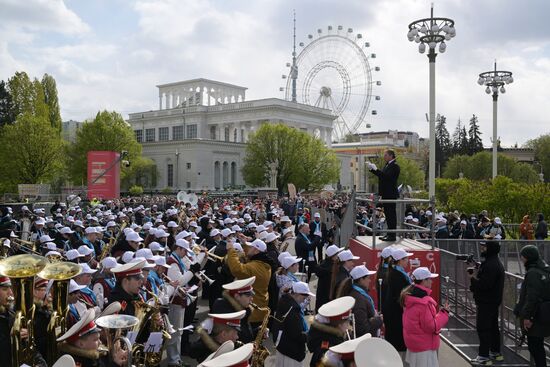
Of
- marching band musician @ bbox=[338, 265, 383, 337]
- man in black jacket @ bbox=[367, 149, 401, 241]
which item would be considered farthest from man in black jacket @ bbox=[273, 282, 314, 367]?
man in black jacket @ bbox=[367, 149, 401, 241]

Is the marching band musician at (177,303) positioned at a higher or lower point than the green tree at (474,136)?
lower

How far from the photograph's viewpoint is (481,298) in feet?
27.9

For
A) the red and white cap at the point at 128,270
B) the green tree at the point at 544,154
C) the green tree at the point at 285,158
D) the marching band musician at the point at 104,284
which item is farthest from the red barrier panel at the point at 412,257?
the green tree at the point at 544,154

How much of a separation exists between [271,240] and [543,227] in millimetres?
13495

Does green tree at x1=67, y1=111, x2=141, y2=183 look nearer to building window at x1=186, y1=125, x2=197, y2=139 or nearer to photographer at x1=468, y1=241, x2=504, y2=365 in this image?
building window at x1=186, y1=125, x2=197, y2=139

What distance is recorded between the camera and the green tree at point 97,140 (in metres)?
66.6

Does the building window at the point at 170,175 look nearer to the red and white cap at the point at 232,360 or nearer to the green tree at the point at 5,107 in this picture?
the green tree at the point at 5,107

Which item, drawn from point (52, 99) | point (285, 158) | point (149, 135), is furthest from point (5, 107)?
point (149, 135)

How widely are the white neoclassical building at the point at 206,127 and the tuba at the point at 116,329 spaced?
77094mm

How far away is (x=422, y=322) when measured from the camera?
6.51 m

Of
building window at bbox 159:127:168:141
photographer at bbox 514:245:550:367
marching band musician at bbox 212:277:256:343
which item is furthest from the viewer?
building window at bbox 159:127:168:141

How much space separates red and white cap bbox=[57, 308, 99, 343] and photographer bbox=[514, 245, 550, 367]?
5.91 meters

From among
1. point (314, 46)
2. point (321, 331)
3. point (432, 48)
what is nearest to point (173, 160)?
point (314, 46)

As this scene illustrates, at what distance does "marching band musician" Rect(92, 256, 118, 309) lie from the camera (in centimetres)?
765
